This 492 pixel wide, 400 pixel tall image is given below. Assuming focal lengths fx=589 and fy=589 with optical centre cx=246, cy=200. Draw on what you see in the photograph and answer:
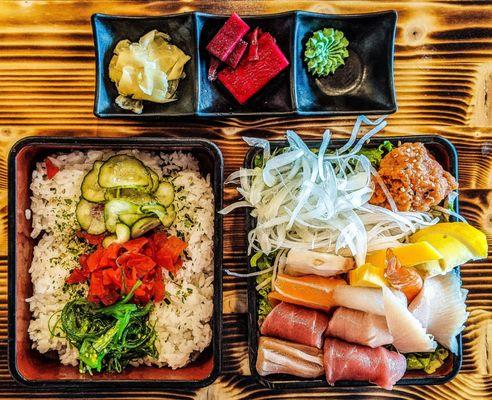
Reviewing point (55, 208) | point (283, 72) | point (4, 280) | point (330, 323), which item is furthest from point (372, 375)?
point (4, 280)

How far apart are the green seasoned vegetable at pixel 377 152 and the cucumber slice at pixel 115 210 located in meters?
1.05

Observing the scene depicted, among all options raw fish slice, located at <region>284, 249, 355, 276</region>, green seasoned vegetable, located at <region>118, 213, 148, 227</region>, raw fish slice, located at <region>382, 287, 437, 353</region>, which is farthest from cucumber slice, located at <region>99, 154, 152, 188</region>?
raw fish slice, located at <region>382, 287, 437, 353</region>

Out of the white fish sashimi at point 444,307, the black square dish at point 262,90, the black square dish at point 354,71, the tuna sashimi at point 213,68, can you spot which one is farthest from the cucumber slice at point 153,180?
the white fish sashimi at point 444,307

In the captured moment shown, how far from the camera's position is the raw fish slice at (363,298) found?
7.96 ft

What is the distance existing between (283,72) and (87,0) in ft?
3.29

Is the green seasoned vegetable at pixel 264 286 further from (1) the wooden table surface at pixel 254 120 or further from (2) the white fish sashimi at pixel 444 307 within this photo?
(2) the white fish sashimi at pixel 444 307

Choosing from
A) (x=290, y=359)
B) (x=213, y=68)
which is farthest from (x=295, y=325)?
(x=213, y=68)

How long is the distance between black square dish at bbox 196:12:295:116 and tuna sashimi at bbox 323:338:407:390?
108cm

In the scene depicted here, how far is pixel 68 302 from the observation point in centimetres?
267

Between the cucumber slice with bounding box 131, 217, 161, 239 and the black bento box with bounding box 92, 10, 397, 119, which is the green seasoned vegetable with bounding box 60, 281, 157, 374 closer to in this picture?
the cucumber slice with bounding box 131, 217, 161, 239

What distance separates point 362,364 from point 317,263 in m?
0.45

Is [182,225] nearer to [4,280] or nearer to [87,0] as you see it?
[4,280]

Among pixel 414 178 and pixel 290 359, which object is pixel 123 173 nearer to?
pixel 290 359

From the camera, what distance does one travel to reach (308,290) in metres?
2.52
